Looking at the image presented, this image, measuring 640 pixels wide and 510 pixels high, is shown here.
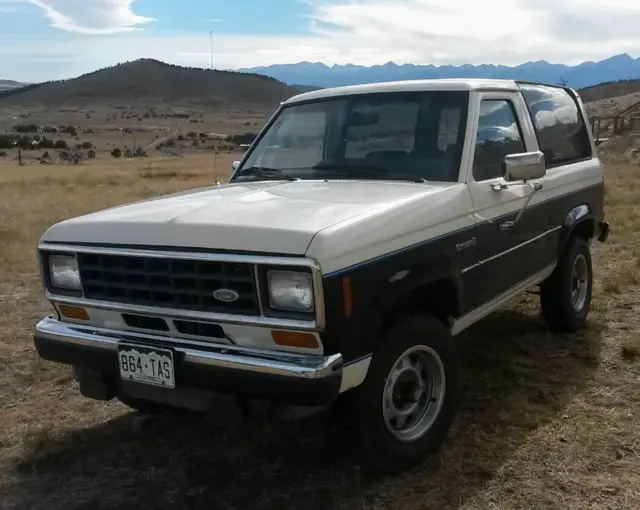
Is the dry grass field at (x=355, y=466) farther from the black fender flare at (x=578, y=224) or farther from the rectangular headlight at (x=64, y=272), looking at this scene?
the rectangular headlight at (x=64, y=272)

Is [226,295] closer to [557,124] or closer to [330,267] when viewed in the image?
[330,267]

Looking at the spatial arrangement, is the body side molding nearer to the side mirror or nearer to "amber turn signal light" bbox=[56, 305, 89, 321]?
the side mirror

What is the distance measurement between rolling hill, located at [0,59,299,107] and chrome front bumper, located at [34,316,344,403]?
106126 mm

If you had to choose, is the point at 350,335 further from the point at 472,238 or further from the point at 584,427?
the point at 584,427

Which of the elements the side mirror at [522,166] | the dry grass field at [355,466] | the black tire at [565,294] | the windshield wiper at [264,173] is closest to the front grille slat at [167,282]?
the dry grass field at [355,466]

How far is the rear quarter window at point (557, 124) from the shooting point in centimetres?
539

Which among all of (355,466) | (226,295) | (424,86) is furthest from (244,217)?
(424,86)

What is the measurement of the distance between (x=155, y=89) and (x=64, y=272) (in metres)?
119

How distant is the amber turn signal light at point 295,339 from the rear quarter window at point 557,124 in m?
2.91

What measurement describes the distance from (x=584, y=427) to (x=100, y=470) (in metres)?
2.75

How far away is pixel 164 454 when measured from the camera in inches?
163

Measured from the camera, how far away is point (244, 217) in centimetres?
342

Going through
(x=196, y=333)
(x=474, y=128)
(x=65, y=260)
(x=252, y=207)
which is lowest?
(x=196, y=333)

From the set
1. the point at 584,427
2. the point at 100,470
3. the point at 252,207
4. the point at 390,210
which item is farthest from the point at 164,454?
the point at 584,427
